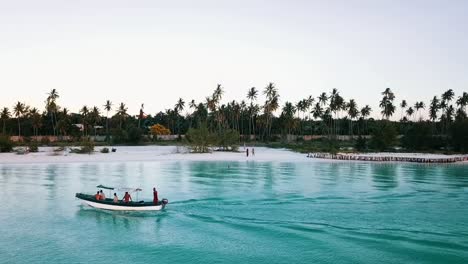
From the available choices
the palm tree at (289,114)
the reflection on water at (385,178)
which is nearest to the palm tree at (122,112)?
the palm tree at (289,114)

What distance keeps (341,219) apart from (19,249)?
21125 mm

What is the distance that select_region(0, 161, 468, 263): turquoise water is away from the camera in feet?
76.0

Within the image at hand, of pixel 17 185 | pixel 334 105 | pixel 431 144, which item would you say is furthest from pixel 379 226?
pixel 334 105

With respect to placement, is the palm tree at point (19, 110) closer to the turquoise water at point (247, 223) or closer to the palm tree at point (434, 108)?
the turquoise water at point (247, 223)

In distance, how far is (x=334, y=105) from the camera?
14350cm

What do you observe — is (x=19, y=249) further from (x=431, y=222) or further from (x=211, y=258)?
(x=431, y=222)

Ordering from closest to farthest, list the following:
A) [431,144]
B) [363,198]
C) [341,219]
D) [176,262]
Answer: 1. [176,262]
2. [341,219]
3. [363,198]
4. [431,144]

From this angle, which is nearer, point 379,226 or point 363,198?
point 379,226

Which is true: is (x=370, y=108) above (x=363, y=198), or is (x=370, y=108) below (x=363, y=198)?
above

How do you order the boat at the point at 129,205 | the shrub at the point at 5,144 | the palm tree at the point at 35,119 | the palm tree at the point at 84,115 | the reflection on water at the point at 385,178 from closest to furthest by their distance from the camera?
the boat at the point at 129,205, the reflection on water at the point at 385,178, the shrub at the point at 5,144, the palm tree at the point at 35,119, the palm tree at the point at 84,115

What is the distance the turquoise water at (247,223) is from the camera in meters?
23.2

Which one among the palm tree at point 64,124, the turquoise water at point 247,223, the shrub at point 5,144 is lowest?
the turquoise water at point 247,223

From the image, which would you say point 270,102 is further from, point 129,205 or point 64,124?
point 129,205

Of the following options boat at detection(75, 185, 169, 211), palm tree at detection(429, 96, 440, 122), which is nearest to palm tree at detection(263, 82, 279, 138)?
palm tree at detection(429, 96, 440, 122)
